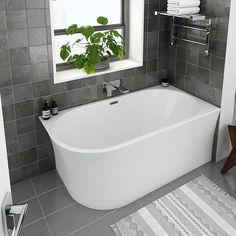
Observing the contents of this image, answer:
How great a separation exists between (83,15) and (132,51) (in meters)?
0.62

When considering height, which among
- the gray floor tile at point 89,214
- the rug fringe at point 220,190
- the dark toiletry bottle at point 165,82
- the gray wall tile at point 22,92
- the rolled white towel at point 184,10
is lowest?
the gray floor tile at point 89,214

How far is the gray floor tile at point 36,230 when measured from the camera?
218cm

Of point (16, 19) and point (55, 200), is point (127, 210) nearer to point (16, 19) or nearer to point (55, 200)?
point (55, 200)

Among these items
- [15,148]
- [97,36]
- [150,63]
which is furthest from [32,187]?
[150,63]

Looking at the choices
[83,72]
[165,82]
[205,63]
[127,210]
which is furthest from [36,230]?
[205,63]

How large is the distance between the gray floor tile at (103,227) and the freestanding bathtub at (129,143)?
0.12 m

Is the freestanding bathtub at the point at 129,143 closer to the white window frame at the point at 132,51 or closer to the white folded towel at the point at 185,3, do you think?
the white window frame at the point at 132,51

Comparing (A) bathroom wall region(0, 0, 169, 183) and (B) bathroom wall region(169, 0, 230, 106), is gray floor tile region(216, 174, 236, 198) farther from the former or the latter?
(A) bathroom wall region(0, 0, 169, 183)

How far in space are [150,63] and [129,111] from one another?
1.77 ft

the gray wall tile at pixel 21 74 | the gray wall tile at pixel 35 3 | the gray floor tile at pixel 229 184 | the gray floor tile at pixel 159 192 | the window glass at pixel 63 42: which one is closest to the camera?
the gray wall tile at pixel 35 3

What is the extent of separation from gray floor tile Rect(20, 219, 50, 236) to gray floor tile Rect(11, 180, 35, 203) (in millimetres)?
293

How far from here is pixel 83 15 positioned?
2.86 meters

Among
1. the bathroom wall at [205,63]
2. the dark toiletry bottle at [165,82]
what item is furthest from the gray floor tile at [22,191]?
the bathroom wall at [205,63]

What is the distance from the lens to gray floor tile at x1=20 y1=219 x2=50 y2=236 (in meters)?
2.18
